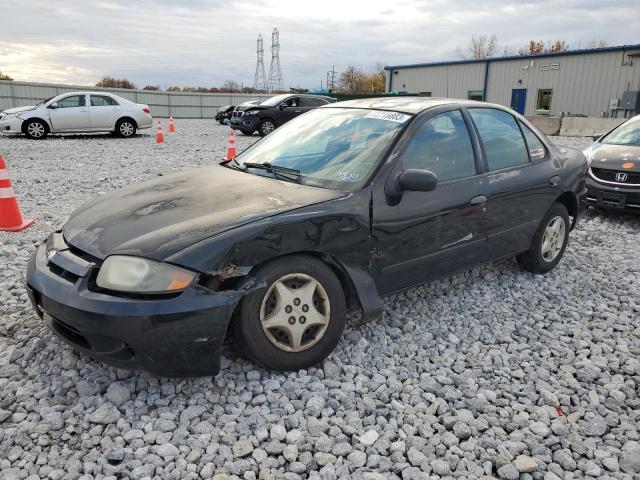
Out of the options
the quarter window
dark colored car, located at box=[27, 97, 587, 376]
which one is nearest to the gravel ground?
dark colored car, located at box=[27, 97, 587, 376]

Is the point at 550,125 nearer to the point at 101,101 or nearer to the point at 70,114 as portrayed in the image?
the point at 101,101

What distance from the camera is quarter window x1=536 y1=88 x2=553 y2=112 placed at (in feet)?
105

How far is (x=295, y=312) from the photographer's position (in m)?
2.82

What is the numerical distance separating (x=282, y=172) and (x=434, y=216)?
106 cm

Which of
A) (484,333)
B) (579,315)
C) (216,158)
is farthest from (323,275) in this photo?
(216,158)

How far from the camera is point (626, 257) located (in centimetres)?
537

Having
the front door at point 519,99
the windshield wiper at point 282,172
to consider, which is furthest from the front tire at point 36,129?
the front door at point 519,99

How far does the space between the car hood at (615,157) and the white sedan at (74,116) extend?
13.2m

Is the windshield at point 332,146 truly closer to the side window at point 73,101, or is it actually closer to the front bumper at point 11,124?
the side window at point 73,101

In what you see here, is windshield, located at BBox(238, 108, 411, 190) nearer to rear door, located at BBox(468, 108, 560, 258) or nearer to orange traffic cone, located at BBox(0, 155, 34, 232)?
rear door, located at BBox(468, 108, 560, 258)

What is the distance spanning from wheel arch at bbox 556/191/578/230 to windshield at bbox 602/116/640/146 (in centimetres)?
322

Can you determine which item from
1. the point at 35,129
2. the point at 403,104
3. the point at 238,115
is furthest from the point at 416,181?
the point at 238,115

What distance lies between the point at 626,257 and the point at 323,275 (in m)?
4.04

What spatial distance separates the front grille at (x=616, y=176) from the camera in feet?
21.7
